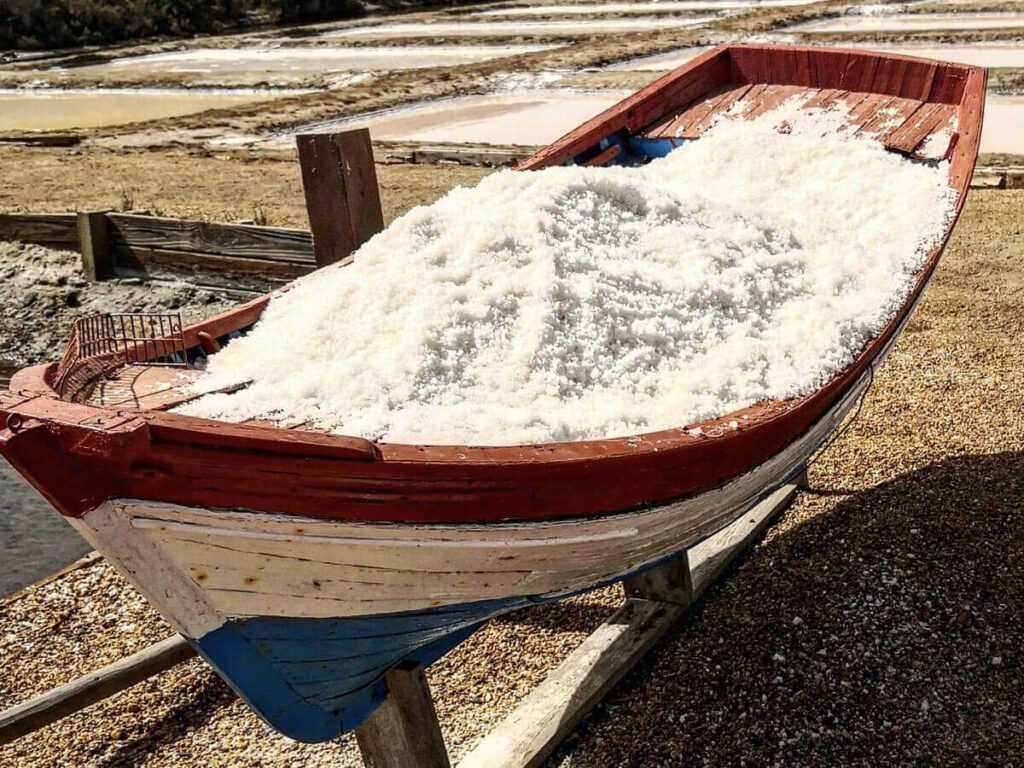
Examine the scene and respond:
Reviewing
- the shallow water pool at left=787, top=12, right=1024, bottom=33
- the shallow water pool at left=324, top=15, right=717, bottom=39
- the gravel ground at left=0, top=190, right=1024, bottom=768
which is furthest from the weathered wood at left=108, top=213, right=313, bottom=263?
the shallow water pool at left=324, top=15, right=717, bottom=39

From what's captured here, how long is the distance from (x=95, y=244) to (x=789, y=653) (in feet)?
21.1

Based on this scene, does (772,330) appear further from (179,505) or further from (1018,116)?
(1018,116)

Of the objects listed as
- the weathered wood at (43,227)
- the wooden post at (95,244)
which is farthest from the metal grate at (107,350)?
the weathered wood at (43,227)

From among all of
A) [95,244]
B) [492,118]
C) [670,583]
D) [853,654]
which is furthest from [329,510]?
[492,118]

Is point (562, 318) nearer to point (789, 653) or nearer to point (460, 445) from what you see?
point (460, 445)

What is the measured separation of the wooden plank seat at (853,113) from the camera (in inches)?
203

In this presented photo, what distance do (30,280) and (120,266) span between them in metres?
1.15

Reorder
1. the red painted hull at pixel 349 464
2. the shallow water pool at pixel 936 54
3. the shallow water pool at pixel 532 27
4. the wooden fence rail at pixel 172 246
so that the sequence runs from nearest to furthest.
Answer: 1. the red painted hull at pixel 349 464
2. the wooden fence rail at pixel 172 246
3. the shallow water pool at pixel 936 54
4. the shallow water pool at pixel 532 27

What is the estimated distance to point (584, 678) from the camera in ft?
12.3

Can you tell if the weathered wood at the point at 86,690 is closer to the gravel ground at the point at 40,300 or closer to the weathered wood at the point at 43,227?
the gravel ground at the point at 40,300

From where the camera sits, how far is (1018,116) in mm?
12914

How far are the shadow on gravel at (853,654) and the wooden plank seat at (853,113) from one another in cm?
177

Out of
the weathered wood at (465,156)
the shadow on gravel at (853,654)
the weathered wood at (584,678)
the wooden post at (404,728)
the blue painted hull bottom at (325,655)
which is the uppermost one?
the weathered wood at (465,156)

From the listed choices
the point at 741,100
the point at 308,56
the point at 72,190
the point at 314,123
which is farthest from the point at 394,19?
the point at 741,100
